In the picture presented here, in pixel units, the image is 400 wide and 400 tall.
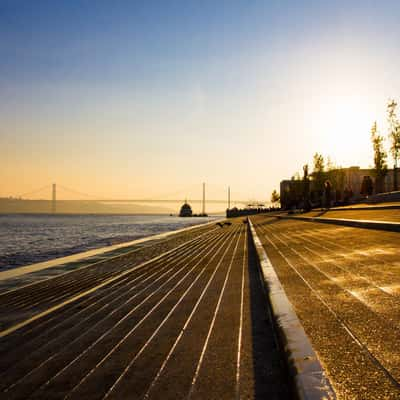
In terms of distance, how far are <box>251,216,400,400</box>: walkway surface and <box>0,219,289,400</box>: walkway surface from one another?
0.42 metres

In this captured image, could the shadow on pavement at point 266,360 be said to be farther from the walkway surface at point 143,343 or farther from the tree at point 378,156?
the tree at point 378,156

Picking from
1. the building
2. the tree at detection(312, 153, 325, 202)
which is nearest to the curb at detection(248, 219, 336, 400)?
the building

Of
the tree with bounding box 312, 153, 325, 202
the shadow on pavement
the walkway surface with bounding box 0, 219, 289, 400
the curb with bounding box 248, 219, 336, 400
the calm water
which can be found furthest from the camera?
the tree with bounding box 312, 153, 325, 202

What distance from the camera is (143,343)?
3.20 meters

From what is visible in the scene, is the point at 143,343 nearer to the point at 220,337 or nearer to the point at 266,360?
the point at 220,337

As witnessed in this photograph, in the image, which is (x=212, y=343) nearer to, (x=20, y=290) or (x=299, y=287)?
(x=299, y=287)

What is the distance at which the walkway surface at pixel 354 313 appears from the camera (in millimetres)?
1924

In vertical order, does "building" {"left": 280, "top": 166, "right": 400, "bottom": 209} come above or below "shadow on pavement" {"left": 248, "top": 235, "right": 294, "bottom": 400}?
above

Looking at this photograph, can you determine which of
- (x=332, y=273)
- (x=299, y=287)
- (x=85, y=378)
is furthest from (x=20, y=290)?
(x=332, y=273)

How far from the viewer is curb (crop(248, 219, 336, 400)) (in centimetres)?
178

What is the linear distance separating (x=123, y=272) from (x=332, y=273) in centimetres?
524

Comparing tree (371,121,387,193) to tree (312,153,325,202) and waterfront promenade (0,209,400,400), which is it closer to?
tree (312,153,325,202)

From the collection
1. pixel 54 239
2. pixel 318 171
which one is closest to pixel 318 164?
pixel 318 171

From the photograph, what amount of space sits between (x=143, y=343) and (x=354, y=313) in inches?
81.3
